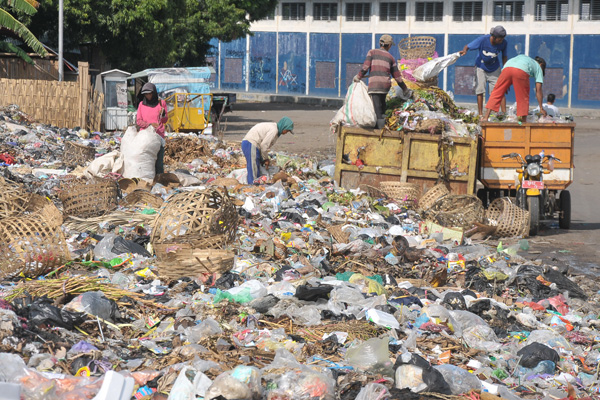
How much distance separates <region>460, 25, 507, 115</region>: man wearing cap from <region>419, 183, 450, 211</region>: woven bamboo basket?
2004mm

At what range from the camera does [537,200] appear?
9.73 meters

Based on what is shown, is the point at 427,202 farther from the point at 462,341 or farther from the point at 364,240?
the point at 462,341

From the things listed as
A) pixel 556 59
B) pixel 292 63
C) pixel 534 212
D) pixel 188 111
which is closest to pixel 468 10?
pixel 556 59

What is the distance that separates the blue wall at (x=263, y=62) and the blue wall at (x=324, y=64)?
8.35 feet

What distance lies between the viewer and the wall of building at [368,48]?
35.3 metres

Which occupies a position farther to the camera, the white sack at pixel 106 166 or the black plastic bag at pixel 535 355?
the white sack at pixel 106 166

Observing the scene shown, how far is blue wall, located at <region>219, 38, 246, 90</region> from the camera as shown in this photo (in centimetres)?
4544

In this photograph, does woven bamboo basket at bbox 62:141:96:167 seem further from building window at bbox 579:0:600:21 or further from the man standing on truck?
building window at bbox 579:0:600:21

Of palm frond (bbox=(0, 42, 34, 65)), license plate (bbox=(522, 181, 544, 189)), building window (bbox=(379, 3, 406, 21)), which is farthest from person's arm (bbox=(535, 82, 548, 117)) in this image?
building window (bbox=(379, 3, 406, 21))

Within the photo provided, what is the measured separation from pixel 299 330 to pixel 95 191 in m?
3.96

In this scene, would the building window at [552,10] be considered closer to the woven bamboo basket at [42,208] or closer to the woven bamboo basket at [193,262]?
the woven bamboo basket at [42,208]

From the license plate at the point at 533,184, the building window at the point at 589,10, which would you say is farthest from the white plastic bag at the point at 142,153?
the building window at the point at 589,10

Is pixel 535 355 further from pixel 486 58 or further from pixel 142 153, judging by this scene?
pixel 486 58

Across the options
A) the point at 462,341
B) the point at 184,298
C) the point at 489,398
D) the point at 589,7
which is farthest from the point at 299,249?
the point at 589,7
